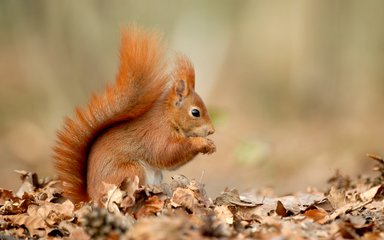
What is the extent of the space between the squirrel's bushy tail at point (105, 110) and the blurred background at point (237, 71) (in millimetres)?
5640

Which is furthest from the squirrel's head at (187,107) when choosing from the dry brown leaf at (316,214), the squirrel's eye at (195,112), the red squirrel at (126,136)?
the dry brown leaf at (316,214)

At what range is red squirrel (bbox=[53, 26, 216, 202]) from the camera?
393 cm

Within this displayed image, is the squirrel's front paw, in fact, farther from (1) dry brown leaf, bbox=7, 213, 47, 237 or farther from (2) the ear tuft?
(1) dry brown leaf, bbox=7, 213, 47, 237

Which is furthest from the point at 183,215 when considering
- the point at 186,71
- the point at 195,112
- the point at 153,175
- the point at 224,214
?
the point at 186,71

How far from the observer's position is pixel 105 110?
397 centimetres

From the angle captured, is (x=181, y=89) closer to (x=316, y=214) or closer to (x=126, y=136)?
(x=126, y=136)

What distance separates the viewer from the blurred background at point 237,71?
35.4 feet

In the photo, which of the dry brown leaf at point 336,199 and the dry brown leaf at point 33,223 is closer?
the dry brown leaf at point 33,223

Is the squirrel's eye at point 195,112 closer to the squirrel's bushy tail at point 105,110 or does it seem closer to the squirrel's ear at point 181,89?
the squirrel's ear at point 181,89

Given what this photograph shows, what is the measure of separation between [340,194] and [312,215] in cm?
38

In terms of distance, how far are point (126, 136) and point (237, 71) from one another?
10.5 meters

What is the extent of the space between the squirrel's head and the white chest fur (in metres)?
0.29

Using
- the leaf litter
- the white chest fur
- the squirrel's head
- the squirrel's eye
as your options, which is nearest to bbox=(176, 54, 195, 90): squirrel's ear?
the squirrel's head

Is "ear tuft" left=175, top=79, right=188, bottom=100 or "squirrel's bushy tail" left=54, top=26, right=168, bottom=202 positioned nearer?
"squirrel's bushy tail" left=54, top=26, right=168, bottom=202
